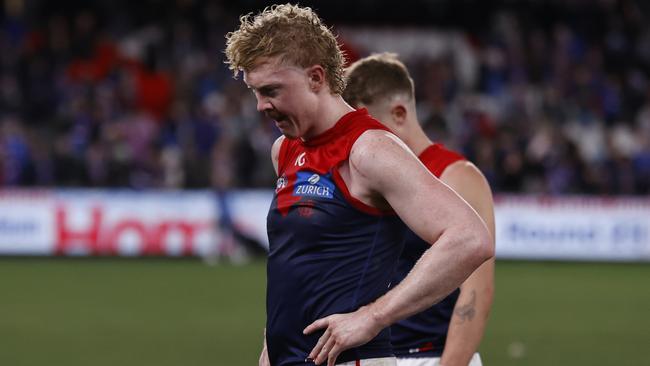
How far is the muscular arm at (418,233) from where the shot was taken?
10.8ft

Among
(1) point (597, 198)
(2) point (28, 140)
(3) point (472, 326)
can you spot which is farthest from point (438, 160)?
(2) point (28, 140)

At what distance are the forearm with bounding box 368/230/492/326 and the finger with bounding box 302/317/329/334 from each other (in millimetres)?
169

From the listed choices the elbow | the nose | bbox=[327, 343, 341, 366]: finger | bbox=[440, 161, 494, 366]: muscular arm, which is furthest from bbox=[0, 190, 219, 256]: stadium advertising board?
the elbow

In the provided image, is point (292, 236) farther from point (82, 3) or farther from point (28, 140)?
point (82, 3)

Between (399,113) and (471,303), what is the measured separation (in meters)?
0.86

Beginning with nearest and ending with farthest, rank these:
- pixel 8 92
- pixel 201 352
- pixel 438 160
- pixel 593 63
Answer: pixel 438 160 < pixel 201 352 < pixel 8 92 < pixel 593 63

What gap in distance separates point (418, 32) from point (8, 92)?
32.2 feet

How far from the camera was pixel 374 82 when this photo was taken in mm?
4781

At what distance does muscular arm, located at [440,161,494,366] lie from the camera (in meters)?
4.46

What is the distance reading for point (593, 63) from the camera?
83.4 feet

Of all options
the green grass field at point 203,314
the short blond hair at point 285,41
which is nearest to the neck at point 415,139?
the short blond hair at point 285,41

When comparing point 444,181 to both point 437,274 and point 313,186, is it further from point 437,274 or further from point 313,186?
point 437,274

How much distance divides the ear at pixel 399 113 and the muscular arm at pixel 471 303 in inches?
13.0

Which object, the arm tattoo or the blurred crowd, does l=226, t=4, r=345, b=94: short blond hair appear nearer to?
the arm tattoo
